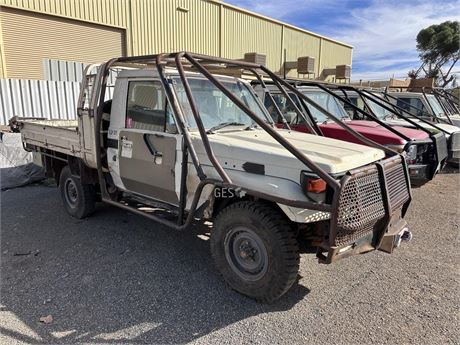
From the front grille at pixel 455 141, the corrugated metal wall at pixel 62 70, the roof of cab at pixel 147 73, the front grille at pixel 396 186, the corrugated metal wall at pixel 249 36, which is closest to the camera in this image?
the front grille at pixel 396 186

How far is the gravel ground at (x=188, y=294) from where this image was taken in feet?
9.48

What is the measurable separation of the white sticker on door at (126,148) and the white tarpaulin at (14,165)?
4081mm

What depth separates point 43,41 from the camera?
1238cm

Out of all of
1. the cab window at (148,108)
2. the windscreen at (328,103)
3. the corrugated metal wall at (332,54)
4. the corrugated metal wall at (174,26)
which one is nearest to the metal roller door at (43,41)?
the corrugated metal wall at (174,26)

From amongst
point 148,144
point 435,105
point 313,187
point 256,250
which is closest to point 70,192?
point 148,144

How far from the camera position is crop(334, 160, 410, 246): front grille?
2889mm

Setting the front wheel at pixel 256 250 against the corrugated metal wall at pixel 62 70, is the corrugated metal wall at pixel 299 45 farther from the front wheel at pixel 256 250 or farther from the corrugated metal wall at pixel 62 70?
the front wheel at pixel 256 250

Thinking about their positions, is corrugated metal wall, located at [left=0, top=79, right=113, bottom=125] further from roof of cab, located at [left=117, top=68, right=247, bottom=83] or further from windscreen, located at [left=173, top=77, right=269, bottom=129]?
windscreen, located at [left=173, top=77, right=269, bottom=129]

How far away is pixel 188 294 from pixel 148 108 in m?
2.07

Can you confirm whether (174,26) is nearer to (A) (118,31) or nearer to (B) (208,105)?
(A) (118,31)

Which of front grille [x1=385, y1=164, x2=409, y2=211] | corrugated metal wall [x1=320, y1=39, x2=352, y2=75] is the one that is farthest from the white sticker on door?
corrugated metal wall [x1=320, y1=39, x2=352, y2=75]

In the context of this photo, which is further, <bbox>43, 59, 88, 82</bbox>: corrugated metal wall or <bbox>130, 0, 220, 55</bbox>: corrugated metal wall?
<bbox>130, 0, 220, 55</bbox>: corrugated metal wall

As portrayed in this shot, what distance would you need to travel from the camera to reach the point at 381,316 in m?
3.11

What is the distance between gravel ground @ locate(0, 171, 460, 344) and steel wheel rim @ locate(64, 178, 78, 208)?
56 centimetres
